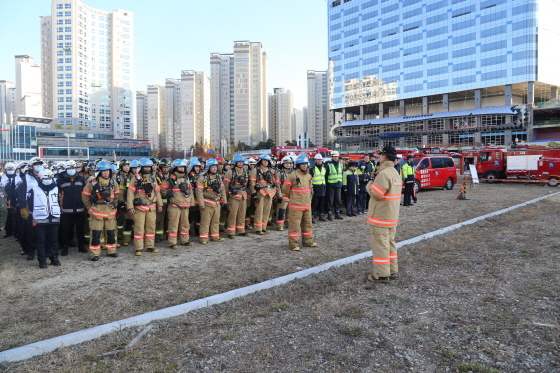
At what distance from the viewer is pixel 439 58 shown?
68750 millimetres

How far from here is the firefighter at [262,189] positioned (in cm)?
937

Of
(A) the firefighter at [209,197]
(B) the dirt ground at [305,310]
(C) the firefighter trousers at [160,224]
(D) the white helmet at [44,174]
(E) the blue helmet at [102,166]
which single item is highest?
(E) the blue helmet at [102,166]

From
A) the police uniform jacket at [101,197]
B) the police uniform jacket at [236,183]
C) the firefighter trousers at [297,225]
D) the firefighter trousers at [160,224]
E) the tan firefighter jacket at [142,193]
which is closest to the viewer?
the police uniform jacket at [101,197]

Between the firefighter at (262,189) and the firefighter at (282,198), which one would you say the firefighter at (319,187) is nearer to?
the firefighter at (282,198)

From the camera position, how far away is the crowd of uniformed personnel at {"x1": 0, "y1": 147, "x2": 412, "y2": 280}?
705 centimetres

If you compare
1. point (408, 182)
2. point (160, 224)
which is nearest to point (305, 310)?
point (160, 224)

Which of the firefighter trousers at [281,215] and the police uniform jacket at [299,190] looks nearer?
the police uniform jacket at [299,190]

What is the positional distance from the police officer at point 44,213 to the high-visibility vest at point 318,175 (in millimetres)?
6052

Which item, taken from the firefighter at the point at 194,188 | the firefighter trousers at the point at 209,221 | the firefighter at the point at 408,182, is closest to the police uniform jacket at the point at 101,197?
the firefighter at the point at 194,188

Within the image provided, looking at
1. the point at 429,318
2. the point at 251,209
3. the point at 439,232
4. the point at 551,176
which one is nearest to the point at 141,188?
the point at 251,209

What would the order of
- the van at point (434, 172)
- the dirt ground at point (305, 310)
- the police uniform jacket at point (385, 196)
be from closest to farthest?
the dirt ground at point (305, 310)
the police uniform jacket at point (385, 196)
the van at point (434, 172)

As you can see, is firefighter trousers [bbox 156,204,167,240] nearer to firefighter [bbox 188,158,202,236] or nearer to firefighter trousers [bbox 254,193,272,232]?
firefighter [bbox 188,158,202,236]

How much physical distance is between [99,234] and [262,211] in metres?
3.78

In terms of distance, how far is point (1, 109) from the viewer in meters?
148
